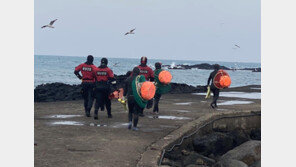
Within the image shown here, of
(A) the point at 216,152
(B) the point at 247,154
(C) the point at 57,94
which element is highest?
(C) the point at 57,94

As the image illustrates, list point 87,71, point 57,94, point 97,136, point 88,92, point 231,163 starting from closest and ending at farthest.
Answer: point 231,163 < point 97,136 < point 87,71 < point 88,92 < point 57,94

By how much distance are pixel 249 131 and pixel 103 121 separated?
5.16 metres

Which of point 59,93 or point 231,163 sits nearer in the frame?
point 231,163

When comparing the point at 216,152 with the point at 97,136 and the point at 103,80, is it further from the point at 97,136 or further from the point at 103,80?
the point at 103,80

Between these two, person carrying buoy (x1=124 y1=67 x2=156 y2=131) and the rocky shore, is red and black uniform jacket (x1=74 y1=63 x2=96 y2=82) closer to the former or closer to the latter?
person carrying buoy (x1=124 y1=67 x2=156 y2=131)

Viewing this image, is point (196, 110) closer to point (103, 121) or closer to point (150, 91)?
point (103, 121)

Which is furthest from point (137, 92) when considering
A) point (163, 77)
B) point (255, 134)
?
point (255, 134)

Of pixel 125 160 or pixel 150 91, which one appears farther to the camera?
pixel 150 91

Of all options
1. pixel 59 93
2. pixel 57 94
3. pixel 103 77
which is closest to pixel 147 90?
pixel 103 77

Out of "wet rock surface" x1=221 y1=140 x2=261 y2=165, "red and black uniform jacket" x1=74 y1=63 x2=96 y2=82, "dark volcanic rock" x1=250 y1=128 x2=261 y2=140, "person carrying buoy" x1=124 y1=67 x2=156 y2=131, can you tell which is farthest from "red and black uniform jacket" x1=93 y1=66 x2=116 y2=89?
"dark volcanic rock" x1=250 y1=128 x2=261 y2=140

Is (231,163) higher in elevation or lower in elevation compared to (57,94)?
lower

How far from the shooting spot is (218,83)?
618 inches

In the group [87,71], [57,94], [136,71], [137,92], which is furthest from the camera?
[57,94]

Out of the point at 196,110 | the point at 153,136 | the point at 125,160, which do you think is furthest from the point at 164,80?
the point at 125,160
